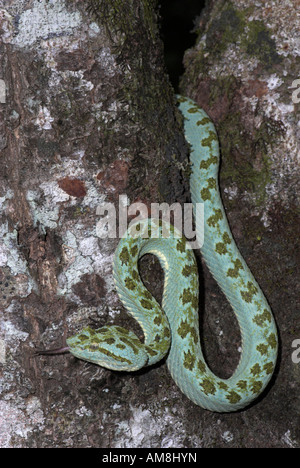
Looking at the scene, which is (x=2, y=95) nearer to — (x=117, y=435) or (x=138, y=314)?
→ (x=138, y=314)

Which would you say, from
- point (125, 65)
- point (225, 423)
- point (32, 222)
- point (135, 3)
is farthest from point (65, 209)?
point (225, 423)

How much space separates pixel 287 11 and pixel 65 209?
7.68 feet

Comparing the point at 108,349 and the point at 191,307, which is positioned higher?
the point at 191,307

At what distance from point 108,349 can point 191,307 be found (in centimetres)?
73

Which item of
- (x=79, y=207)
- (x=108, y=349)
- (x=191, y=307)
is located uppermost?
(x=79, y=207)

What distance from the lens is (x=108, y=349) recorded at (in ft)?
9.28

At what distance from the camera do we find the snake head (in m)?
2.72

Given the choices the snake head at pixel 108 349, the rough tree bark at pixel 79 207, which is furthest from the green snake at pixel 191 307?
the rough tree bark at pixel 79 207

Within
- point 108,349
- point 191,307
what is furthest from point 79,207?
point 191,307

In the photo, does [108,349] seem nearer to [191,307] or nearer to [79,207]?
[191,307]

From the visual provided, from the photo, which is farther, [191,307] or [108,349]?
[191,307]

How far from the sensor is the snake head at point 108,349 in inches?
107

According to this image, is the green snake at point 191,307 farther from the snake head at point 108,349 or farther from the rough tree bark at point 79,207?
the rough tree bark at point 79,207

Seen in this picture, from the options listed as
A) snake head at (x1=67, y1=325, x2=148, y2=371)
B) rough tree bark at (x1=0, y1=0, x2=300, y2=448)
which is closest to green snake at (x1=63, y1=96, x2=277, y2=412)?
snake head at (x1=67, y1=325, x2=148, y2=371)
